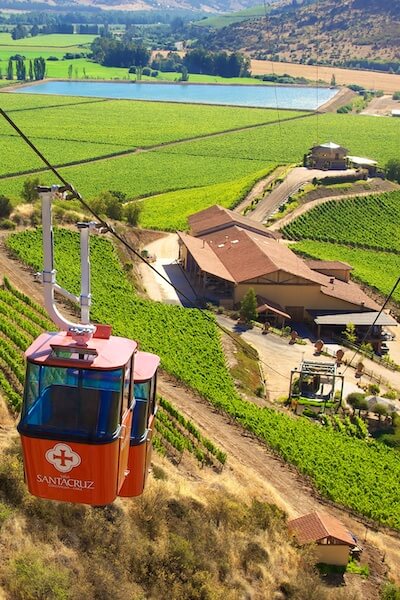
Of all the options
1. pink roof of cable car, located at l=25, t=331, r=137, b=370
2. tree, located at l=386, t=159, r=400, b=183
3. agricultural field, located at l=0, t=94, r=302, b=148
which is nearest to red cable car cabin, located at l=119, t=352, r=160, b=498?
pink roof of cable car, located at l=25, t=331, r=137, b=370

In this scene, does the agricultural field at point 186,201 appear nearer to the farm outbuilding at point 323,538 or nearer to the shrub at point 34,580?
the farm outbuilding at point 323,538

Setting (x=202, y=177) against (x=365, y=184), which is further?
(x=202, y=177)

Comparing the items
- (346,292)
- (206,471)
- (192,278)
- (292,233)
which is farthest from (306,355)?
(292,233)

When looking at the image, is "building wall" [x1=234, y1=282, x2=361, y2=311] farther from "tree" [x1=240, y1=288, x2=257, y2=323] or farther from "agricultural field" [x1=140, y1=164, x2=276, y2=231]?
"agricultural field" [x1=140, y1=164, x2=276, y2=231]

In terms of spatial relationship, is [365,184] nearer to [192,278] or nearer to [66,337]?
[192,278]

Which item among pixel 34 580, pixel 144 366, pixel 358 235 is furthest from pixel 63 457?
pixel 358 235

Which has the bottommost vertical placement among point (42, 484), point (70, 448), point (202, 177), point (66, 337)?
point (202, 177)
